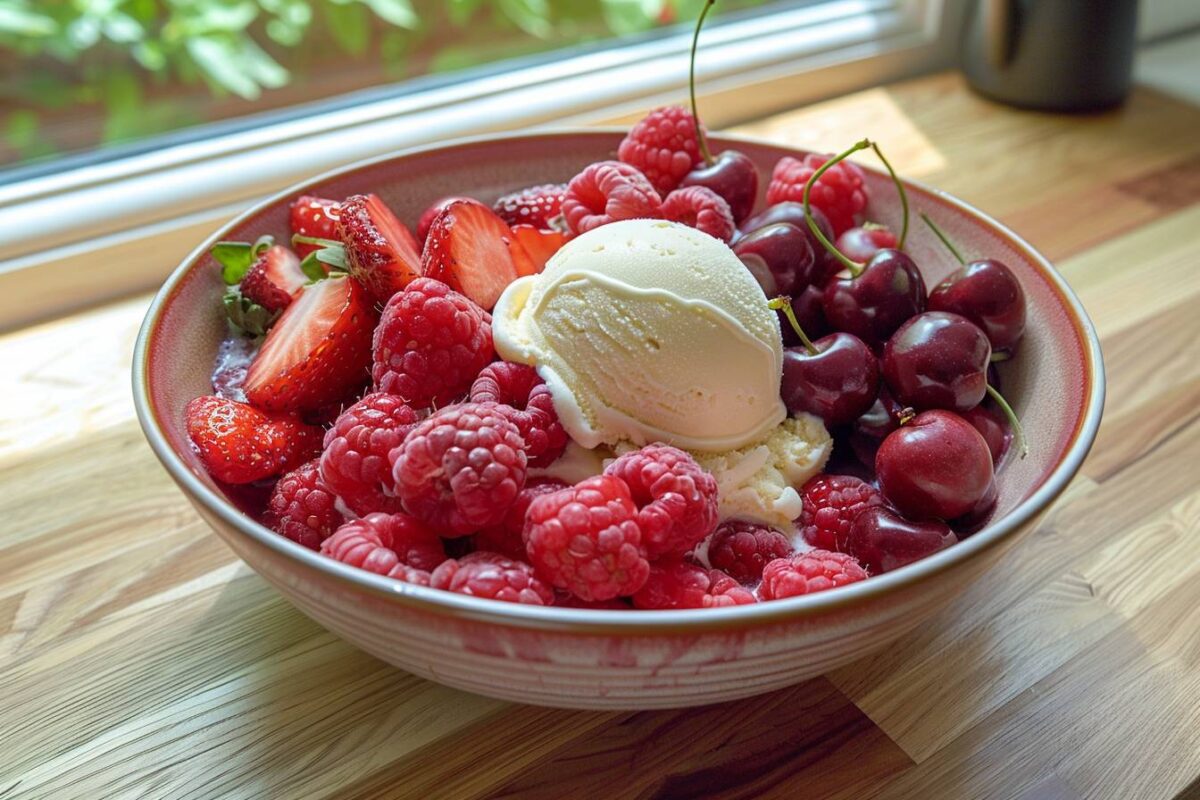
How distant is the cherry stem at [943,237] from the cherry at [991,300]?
0.10 m

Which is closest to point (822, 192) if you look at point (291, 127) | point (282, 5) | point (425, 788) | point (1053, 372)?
point (1053, 372)

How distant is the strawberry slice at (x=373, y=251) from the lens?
99 cm

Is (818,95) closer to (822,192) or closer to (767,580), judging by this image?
(822,192)

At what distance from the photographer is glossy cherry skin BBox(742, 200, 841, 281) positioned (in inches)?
43.2

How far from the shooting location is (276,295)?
1.06 m

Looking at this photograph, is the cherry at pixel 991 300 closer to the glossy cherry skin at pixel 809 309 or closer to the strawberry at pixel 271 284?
the glossy cherry skin at pixel 809 309

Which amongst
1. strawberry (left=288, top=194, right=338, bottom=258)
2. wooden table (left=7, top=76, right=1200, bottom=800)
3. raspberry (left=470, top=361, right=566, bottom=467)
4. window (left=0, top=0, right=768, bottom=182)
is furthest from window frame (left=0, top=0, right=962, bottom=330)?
raspberry (left=470, top=361, right=566, bottom=467)

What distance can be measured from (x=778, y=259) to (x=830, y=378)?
0.14m

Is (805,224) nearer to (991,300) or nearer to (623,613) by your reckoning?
(991,300)

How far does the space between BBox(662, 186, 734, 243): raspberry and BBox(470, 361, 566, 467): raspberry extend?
26 cm

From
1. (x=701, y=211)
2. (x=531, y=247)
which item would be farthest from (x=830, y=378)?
(x=531, y=247)

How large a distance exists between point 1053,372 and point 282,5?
4.69 feet

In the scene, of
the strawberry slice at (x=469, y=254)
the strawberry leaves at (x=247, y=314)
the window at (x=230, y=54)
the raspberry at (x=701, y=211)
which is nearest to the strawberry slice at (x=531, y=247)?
the strawberry slice at (x=469, y=254)

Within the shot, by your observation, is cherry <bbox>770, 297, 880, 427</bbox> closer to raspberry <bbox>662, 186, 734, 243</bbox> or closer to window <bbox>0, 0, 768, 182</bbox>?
raspberry <bbox>662, 186, 734, 243</bbox>
